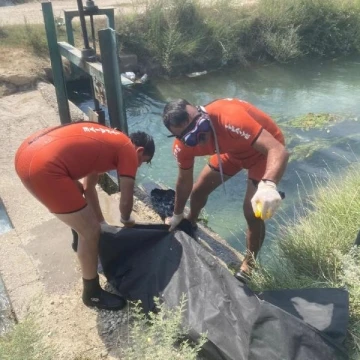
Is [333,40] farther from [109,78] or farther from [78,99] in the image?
[109,78]

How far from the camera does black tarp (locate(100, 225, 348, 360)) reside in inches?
86.8

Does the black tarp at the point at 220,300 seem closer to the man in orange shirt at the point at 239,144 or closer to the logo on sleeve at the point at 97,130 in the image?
the man in orange shirt at the point at 239,144

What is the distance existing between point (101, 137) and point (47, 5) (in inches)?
101

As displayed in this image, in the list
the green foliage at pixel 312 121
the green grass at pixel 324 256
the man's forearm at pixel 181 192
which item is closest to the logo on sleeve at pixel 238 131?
the man's forearm at pixel 181 192

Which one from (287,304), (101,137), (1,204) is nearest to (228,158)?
(101,137)

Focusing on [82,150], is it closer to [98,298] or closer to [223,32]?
[98,298]

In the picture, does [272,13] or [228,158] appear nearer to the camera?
[228,158]

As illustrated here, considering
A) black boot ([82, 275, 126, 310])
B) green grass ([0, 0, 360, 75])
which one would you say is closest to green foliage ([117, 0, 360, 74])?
green grass ([0, 0, 360, 75])

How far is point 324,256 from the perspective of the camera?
125 inches

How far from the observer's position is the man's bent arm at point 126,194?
2.83m

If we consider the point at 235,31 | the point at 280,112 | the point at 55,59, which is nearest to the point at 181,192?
the point at 55,59

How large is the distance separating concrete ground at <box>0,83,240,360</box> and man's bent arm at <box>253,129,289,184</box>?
116 centimetres

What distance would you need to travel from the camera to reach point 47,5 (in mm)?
4555

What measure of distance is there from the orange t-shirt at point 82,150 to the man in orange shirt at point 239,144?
16.6 inches
